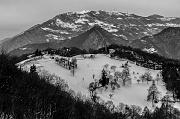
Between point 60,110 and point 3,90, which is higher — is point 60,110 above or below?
below

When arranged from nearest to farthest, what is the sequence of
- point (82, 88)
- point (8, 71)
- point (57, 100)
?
point (8, 71), point (57, 100), point (82, 88)

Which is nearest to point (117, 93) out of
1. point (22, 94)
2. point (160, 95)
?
Answer: point (160, 95)

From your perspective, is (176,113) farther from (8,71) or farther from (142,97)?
(8,71)

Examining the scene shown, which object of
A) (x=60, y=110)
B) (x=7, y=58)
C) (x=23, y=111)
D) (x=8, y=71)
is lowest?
(x=60, y=110)

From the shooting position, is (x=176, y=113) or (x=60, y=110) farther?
(x=176, y=113)

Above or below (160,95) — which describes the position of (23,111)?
above

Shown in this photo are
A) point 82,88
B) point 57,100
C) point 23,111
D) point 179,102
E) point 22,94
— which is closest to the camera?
point 23,111

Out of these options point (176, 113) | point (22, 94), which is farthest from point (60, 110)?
point (176, 113)

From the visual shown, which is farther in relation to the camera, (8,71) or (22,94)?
(8,71)

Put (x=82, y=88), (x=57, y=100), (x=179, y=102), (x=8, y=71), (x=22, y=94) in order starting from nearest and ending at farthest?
(x=22, y=94) < (x=8, y=71) < (x=57, y=100) < (x=179, y=102) < (x=82, y=88)

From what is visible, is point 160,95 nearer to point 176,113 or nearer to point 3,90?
point 176,113
